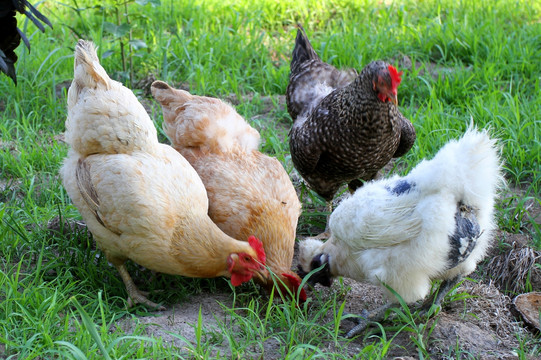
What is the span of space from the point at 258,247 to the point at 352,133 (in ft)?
3.77

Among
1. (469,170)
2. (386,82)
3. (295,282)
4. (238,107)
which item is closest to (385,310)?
(295,282)

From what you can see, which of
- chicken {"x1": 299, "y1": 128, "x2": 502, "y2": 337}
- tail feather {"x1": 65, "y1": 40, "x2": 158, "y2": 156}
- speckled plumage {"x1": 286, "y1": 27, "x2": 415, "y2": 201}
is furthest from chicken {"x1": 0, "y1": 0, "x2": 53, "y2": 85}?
chicken {"x1": 299, "y1": 128, "x2": 502, "y2": 337}

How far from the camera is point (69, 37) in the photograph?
7.15m

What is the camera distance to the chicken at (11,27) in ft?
12.9

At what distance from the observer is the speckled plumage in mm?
4277

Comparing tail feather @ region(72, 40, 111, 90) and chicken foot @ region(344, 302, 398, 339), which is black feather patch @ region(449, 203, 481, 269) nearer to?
chicken foot @ region(344, 302, 398, 339)

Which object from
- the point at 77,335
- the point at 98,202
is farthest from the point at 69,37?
the point at 77,335

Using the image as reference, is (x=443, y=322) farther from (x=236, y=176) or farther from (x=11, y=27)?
(x=11, y=27)

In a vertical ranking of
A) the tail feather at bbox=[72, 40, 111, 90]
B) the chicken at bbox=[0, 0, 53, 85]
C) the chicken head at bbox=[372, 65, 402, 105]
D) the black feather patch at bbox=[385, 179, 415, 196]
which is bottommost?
the black feather patch at bbox=[385, 179, 415, 196]

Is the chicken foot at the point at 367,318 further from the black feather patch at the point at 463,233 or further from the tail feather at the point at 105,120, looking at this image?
the tail feather at the point at 105,120

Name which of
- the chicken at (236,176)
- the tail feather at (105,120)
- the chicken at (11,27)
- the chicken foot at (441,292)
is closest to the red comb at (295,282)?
the chicken at (236,176)

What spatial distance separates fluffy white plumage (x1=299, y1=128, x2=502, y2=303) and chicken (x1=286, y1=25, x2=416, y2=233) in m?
0.81

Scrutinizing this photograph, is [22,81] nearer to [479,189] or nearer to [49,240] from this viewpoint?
[49,240]

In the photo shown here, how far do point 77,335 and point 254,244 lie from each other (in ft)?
3.84
